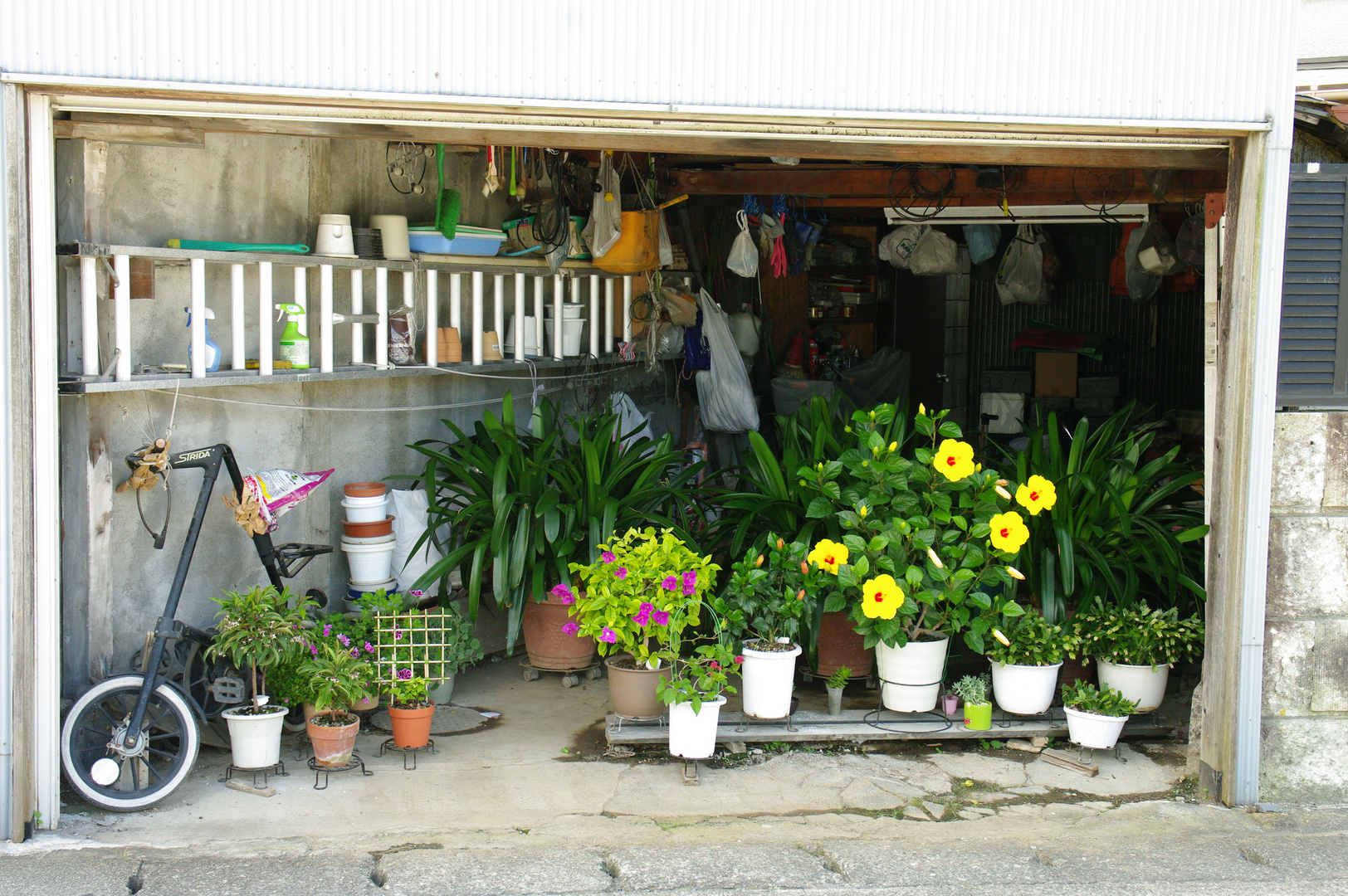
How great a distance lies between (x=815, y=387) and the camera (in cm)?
781

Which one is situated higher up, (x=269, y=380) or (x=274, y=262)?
(x=274, y=262)

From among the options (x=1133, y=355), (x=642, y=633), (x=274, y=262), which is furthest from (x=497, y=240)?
(x=1133, y=355)

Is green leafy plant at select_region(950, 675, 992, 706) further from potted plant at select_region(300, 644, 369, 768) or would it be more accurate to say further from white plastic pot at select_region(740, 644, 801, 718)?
potted plant at select_region(300, 644, 369, 768)

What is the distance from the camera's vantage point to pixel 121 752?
3.29m

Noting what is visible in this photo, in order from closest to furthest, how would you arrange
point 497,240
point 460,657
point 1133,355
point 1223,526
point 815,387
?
point 1223,526 → point 460,657 → point 497,240 → point 815,387 → point 1133,355

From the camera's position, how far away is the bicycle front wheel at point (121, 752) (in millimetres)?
3266

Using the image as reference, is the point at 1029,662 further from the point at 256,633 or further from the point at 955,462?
the point at 256,633

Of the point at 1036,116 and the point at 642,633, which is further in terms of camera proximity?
the point at 642,633

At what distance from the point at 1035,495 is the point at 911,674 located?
80 centimetres

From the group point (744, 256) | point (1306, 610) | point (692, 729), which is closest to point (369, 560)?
point (692, 729)

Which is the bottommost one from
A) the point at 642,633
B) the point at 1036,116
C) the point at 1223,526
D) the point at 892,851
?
the point at 892,851

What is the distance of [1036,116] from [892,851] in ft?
7.35

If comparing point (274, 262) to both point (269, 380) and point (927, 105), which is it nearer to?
point (269, 380)

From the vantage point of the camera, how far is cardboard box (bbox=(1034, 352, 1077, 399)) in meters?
8.34
